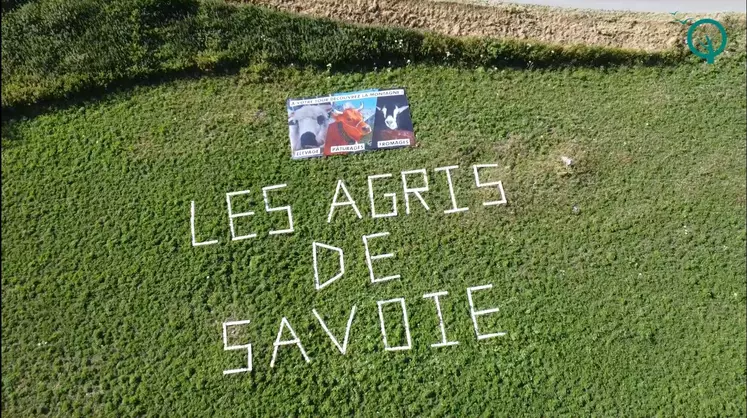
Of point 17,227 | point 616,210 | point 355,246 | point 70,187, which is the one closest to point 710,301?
point 616,210

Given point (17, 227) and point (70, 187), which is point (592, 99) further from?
point (17, 227)

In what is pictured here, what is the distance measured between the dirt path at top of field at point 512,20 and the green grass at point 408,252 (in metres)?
0.67

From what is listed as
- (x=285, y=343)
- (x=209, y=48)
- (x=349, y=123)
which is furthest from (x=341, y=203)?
(x=209, y=48)

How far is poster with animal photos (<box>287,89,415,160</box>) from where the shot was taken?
9014mm

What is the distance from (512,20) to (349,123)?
3.59 metres

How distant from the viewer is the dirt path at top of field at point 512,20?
9555mm

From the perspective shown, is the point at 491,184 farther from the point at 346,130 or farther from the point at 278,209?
the point at 278,209

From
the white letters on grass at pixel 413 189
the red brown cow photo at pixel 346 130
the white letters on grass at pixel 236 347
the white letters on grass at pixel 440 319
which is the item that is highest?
the red brown cow photo at pixel 346 130

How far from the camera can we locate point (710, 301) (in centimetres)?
812

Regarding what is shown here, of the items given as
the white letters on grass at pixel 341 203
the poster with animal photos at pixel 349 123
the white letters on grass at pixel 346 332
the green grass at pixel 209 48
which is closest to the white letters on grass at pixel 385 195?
the white letters on grass at pixel 341 203

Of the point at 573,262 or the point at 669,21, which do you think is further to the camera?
the point at 669,21

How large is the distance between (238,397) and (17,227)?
4.69 meters

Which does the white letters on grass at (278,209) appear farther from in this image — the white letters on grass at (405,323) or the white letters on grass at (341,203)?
the white letters on grass at (405,323)

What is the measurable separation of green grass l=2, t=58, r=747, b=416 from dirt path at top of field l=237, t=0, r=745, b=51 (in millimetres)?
672
